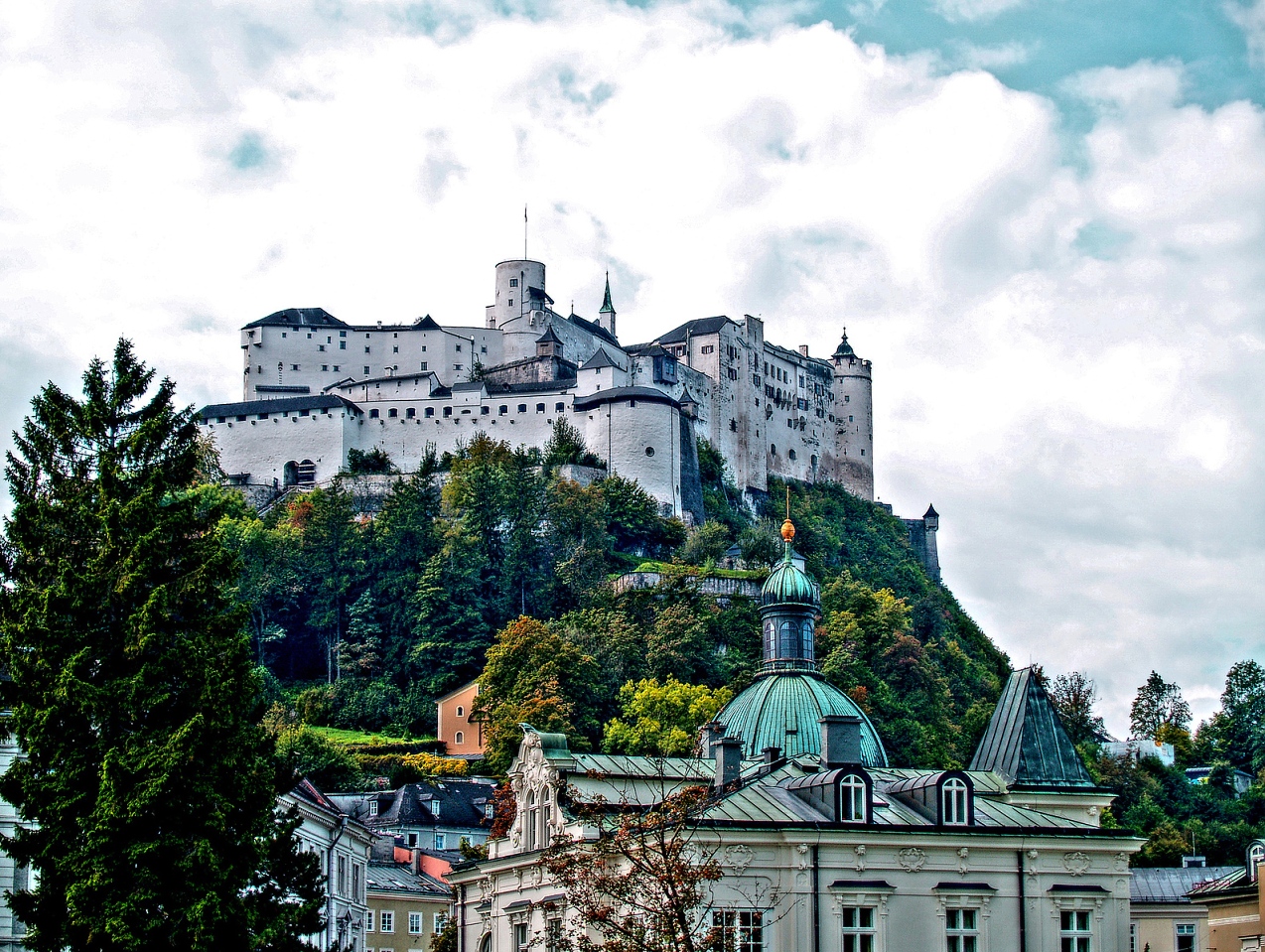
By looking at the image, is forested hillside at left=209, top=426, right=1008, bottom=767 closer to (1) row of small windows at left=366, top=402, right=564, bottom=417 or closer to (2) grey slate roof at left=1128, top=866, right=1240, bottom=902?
(1) row of small windows at left=366, top=402, right=564, bottom=417

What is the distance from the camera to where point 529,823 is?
4475 cm

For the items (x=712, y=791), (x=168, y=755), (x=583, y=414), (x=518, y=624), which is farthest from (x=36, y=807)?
(x=583, y=414)

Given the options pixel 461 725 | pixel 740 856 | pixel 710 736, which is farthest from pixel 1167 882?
pixel 461 725

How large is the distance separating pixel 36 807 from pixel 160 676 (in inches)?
120

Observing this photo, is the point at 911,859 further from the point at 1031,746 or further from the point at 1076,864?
the point at 1031,746

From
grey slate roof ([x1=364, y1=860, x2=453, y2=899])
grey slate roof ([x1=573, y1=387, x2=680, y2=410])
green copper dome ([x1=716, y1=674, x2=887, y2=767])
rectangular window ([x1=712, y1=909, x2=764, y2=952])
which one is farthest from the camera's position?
grey slate roof ([x1=573, y1=387, x2=680, y2=410])

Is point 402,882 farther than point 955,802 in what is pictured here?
Yes

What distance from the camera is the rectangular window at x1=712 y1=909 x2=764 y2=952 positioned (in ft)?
123

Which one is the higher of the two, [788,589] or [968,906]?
[788,589]

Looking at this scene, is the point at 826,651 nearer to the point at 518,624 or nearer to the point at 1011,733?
the point at 518,624

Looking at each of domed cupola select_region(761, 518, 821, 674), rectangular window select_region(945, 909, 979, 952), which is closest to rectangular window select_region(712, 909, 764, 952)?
rectangular window select_region(945, 909, 979, 952)

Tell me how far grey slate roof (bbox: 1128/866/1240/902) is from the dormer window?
791 inches

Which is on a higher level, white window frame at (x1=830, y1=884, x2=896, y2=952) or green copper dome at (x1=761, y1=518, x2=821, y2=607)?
green copper dome at (x1=761, y1=518, x2=821, y2=607)

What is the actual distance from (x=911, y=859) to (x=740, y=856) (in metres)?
3.93
